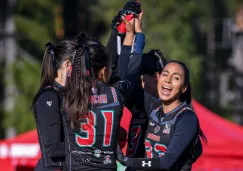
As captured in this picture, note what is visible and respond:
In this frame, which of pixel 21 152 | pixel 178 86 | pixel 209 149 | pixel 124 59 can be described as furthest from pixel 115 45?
pixel 21 152

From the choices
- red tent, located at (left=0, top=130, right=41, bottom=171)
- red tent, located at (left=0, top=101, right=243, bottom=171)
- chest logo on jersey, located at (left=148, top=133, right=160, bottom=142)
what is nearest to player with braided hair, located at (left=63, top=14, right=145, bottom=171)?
chest logo on jersey, located at (left=148, top=133, right=160, bottom=142)

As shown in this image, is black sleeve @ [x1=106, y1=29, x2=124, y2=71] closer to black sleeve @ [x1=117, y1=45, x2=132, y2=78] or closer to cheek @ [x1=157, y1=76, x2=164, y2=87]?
black sleeve @ [x1=117, y1=45, x2=132, y2=78]

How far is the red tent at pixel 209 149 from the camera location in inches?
345

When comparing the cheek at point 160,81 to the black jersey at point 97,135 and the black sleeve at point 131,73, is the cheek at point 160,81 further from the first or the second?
the black jersey at point 97,135

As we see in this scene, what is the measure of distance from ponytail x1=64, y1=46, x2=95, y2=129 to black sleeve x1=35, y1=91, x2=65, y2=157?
125 mm

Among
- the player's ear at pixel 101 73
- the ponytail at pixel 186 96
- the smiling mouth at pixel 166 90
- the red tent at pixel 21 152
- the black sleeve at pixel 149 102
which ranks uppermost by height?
the player's ear at pixel 101 73

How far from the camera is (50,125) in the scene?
4.77 m

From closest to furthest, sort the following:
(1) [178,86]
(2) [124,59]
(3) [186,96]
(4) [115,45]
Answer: (1) [178,86] < (3) [186,96] < (2) [124,59] < (4) [115,45]

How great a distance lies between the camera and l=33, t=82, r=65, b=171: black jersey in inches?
188

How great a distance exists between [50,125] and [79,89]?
1.09ft

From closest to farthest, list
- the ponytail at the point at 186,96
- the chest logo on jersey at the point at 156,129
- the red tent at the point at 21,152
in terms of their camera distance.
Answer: the chest logo on jersey at the point at 156,129
the ponytail at the point at 186,96
the red tent at the point at 21,152

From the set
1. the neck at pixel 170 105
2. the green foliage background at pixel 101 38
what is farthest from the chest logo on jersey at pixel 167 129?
the green foliage background at pixel 101 38

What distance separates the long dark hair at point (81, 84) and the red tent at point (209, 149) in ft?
13.9

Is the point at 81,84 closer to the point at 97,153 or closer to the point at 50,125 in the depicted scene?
the point at 50,125
